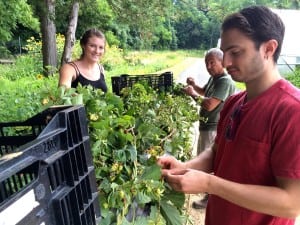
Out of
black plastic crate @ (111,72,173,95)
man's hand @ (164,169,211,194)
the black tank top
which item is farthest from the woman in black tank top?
man's hand @ (164,169,211,194)

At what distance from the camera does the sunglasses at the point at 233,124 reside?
1.49m

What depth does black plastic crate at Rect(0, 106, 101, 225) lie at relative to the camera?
741 mm

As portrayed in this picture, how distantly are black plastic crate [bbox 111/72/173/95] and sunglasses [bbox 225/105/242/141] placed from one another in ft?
7.34

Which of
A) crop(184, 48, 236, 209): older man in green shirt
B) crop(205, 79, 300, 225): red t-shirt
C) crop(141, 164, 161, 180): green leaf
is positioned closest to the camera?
crop(205, 79, 300, 225): red t-shirt

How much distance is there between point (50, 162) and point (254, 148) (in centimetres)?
77

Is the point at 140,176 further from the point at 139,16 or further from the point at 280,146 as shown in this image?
the point at 139,16

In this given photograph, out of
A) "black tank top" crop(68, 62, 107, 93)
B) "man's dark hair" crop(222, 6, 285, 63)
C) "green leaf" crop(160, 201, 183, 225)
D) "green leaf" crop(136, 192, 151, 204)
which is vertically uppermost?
"man's dark hair" crop(222, 6, 285, 63)

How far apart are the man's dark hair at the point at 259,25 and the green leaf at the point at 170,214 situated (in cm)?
89

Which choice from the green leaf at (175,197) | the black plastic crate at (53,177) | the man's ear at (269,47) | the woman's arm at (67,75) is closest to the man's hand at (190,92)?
→ the woman's arm at (67,75)

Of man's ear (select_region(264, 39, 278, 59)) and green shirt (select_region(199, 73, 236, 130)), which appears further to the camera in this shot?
green shirt (select_region(199, 73, 236, 130))

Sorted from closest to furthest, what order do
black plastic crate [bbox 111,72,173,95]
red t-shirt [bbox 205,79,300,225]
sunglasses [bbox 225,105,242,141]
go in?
red t-shirt [bbox 205,79,300,225]
sunglasses [bbox 225,105,242,141]
black plastic crate [bbox 111,72,173,95]

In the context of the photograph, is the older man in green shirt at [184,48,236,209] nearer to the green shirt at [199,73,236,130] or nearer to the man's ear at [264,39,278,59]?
the green shirt at [199,73,236,130]

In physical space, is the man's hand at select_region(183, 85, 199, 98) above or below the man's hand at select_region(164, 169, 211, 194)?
below

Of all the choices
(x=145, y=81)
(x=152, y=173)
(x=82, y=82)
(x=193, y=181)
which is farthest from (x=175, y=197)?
(x=145, y=81)
